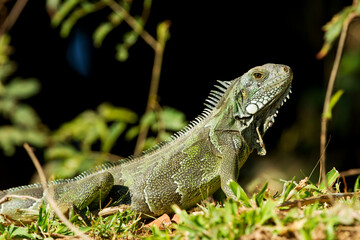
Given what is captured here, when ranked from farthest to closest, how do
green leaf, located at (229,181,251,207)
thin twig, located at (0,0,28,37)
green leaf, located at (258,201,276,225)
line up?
thin twig, located at (0,0,28,37) < green leaf, located at (229,181,251,207) < green leaf, located at (258,201,276,225)

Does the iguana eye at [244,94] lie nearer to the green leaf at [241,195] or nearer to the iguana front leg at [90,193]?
the green leaf at [241,195]

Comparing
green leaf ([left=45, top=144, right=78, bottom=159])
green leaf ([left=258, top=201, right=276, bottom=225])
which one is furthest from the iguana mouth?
green leaf ([left=45, top=144, right=78, bottom=159])

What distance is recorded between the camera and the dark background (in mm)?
7742

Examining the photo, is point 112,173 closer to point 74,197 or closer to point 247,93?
point 74,197

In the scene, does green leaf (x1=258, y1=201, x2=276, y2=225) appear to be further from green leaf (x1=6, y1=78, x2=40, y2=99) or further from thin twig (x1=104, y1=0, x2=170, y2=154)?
green leaf (x1=6, y1=78, x2=40, y2=99)

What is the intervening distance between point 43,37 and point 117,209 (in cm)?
465

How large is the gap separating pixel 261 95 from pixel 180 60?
3572 millimetres

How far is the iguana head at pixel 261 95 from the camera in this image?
4492mm

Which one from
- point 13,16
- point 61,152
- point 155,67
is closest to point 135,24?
point 155,67

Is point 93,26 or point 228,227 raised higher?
point 93,26

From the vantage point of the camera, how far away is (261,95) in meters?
4.50

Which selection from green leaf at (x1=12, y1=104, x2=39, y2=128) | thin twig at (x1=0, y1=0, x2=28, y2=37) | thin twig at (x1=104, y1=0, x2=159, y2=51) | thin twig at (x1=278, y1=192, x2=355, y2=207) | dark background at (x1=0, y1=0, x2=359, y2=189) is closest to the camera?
thin twig at (x1=278, y1=192, x2=355, y2=207)

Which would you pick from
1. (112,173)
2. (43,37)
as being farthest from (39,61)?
(112,173)

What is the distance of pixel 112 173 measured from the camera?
4656mm
